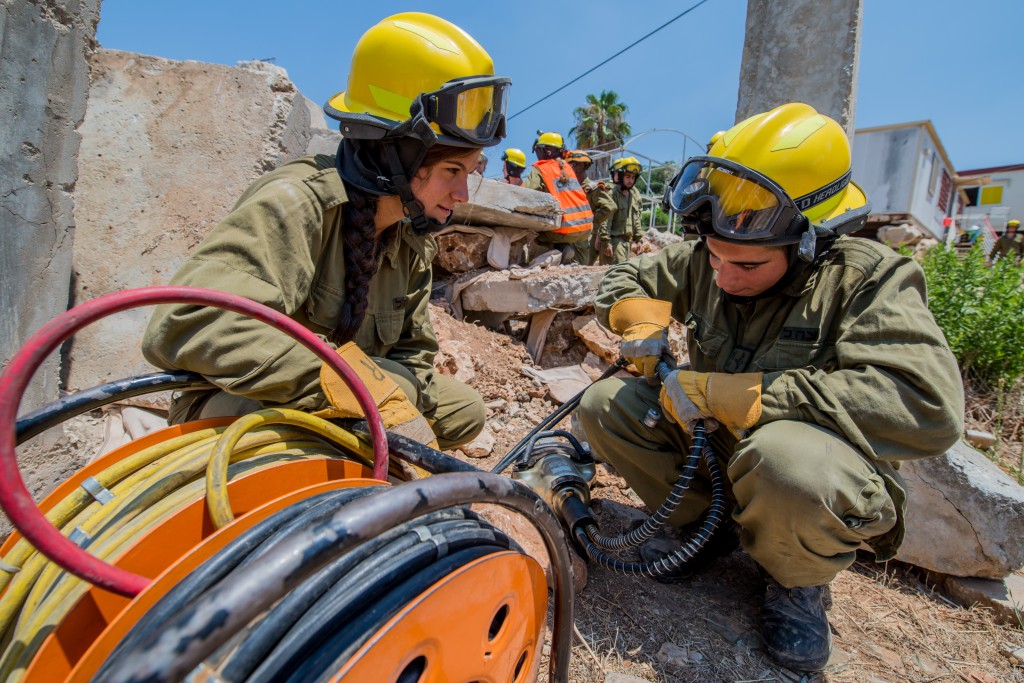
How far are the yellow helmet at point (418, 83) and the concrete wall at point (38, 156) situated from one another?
46.7 inches

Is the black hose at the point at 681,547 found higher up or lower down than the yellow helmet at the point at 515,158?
lower down

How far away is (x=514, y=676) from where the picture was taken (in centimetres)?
121

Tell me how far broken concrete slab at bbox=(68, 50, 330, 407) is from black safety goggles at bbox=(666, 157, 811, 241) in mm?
2272

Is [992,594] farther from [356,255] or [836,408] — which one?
[356,255]

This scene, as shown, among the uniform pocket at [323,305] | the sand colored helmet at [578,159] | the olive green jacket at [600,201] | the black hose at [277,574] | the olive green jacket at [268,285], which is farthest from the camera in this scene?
the sand colored helmet at [578,159]

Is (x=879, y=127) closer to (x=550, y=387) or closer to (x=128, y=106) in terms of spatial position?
(x=550, y=387)

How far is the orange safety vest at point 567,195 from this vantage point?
7.67 m

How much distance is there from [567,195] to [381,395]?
23.8 ft

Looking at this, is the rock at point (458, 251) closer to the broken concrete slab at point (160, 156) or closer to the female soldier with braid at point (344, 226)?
the broken concrete slab at point (160, 156)

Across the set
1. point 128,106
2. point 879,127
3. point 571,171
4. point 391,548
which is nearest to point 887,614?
point 391,548

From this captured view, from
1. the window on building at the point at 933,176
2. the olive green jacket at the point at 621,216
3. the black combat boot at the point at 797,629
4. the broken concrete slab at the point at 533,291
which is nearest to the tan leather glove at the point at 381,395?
the black combat boot at the point at 797,629

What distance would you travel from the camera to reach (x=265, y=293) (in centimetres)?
156

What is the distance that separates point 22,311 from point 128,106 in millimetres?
1410

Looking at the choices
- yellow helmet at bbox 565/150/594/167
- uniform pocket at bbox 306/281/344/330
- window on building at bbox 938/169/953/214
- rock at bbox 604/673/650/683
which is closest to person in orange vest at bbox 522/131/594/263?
yellow helmet at bbox 565/150/594/167
